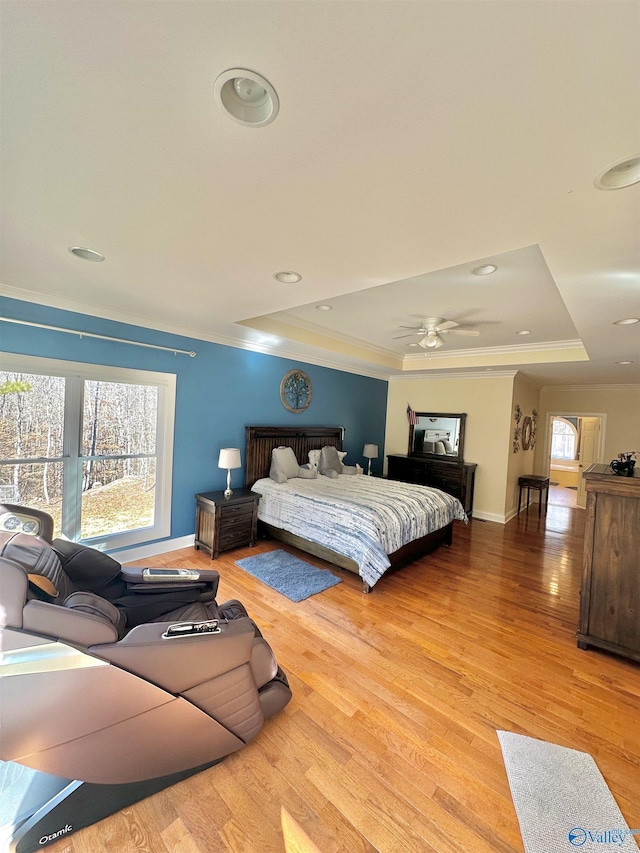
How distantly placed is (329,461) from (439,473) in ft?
7.01

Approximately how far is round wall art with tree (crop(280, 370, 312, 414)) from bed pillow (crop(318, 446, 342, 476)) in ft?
2.47

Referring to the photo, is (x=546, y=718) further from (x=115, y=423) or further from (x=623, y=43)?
(x=115, y=423)

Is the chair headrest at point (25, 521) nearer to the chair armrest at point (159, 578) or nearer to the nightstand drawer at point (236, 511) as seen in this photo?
the chair armrest at point (159, 578)

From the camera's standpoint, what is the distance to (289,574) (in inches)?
133

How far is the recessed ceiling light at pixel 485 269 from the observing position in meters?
2.47

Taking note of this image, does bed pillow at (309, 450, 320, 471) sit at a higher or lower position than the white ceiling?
lower

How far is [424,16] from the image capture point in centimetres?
77

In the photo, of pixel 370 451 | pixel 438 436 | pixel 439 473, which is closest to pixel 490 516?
pixel 439 473

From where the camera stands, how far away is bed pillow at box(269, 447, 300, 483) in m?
4.46

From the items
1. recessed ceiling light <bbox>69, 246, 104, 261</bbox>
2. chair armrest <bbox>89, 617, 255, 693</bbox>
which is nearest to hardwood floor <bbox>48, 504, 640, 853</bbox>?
chair armrest <bbox>89, 617, 255, 693</bbox>

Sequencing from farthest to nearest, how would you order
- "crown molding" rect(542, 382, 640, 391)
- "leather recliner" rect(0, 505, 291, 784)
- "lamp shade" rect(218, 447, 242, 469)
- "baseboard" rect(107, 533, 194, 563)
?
"crown molding" rect(542, 382, 640, 391) < "lamp shade" rect(218, 447, 242, 469) < "baseboard" rect(107, 533, 194, 563) < "leather recliner" rect(0, 505, 291, 784)

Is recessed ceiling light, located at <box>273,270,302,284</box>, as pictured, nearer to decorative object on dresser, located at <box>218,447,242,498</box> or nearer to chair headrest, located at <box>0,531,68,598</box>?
chair headrest, located at <box>0,531,68,598</box>

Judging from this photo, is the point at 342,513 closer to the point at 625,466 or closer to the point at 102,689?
the point at 625,466

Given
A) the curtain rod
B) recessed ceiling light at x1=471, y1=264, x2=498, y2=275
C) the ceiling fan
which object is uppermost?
recessed ceiling light at x1=471, y1=264, x2=498, y2=275
